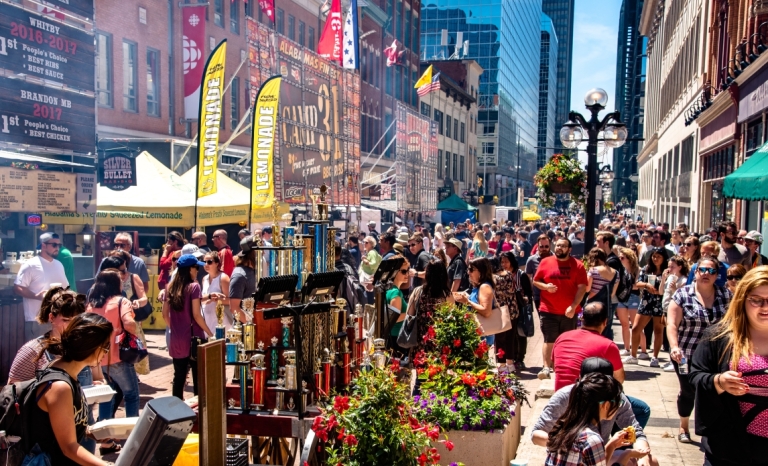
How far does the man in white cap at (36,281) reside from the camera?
9125mm

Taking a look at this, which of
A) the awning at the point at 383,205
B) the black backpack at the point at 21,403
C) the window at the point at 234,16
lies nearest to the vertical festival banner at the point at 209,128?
the black backpack at the point at 21,403

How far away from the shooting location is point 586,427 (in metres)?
3.88

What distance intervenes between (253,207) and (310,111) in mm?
4254

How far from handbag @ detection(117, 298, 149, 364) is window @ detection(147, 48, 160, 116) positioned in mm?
16948

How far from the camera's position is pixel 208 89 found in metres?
14.8

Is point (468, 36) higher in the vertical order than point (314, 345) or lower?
higher

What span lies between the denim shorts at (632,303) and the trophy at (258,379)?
23.1 feet

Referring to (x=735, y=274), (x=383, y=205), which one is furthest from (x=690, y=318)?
(x=383, y=205)

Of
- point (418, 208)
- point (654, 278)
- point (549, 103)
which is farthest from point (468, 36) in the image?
point (549, 103)

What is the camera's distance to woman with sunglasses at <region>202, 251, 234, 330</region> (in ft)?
28.7

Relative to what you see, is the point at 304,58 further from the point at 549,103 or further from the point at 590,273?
the point at 549,103

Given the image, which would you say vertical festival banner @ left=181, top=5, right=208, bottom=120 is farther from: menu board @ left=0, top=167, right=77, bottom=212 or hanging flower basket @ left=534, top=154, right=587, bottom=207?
menu board @ left=0, top=167, right=77, bottom=212

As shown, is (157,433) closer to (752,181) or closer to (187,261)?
(187,261)

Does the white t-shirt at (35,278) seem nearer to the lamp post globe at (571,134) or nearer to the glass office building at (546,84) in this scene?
the lamp post globe at (571,134)
